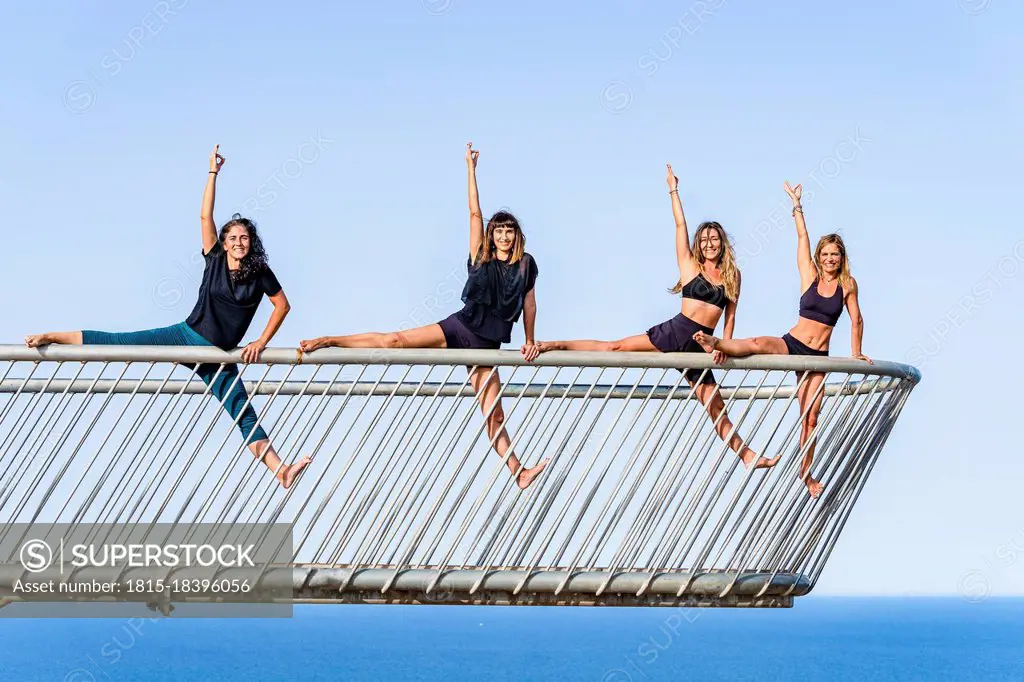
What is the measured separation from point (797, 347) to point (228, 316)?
399 centimetres

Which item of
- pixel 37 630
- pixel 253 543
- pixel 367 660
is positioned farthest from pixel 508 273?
pixel 37 630

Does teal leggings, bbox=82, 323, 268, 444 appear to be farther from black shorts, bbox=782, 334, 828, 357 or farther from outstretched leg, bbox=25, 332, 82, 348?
black shorts, bbox=782, 334, 828, 357

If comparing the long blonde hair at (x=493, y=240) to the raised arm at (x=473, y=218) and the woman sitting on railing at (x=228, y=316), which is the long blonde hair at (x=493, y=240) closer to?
the raised arm at (x=473, y=218)

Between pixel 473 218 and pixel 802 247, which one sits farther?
pixel 802 247

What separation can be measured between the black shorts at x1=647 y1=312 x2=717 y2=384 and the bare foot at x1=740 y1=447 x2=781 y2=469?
82cm

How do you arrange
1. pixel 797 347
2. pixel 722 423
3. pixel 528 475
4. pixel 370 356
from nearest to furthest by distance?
1. pixel 370 356
2. pixel 528 475
3. pixel 722 423
4. pixel 797 347

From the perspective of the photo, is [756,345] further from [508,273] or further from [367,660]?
[367,660]

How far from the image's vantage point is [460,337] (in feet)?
31.7

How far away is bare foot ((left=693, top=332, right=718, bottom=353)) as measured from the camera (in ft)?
30.0

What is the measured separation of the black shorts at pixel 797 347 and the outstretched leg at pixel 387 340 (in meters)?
2.53

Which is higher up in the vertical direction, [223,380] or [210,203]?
[210,203]

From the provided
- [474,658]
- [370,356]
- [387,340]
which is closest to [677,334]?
[387,340]

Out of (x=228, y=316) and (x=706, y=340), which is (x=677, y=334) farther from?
(x=228, y=316)

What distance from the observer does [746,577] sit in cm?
958
